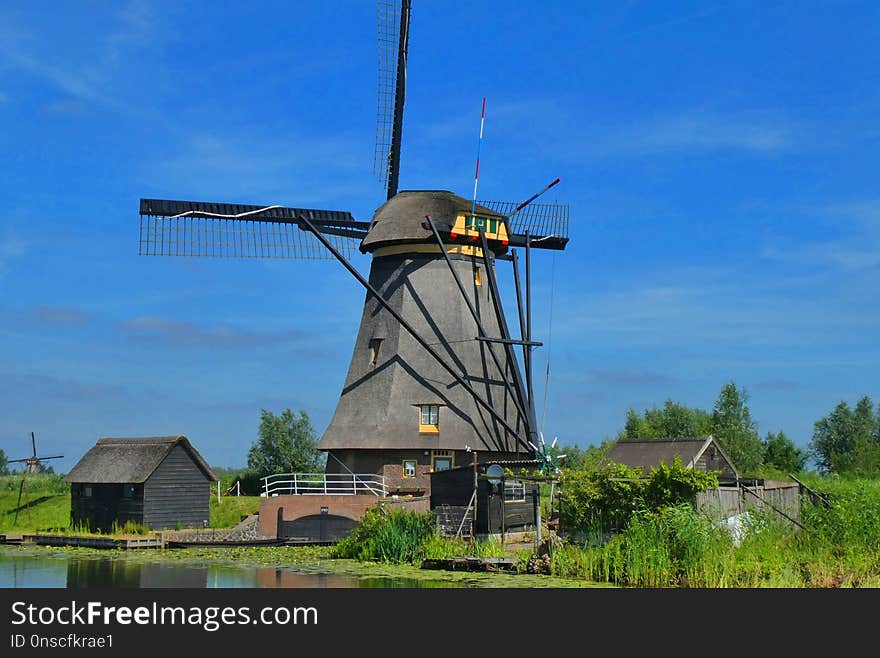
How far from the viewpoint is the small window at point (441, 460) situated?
30.2 meters

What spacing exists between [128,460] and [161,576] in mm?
11403

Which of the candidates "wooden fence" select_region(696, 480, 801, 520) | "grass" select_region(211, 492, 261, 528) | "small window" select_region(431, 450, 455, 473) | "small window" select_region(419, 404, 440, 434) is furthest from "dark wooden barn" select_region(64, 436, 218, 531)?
"wooden fence" select_region(696, 480, 801, 520)

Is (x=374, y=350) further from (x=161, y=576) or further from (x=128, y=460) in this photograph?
(x=161, y=576)

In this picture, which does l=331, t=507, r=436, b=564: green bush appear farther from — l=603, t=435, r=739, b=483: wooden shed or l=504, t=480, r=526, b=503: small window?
l=603, t=435, r=739, b=483: wooden shed

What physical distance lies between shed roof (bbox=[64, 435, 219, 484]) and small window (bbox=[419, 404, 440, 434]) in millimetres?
6300

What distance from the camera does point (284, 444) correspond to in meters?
45.9

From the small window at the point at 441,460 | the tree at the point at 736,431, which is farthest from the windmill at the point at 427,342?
the tree at the point at 736,431

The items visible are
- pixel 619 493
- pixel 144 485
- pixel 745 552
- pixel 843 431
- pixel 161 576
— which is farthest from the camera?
pixel 843 431

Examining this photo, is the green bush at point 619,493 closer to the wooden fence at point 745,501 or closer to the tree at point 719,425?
the wooden fence at point 745,501

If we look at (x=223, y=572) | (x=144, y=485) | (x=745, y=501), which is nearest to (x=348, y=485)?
(x=144, y=485)

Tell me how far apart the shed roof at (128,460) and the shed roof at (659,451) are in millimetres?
13349

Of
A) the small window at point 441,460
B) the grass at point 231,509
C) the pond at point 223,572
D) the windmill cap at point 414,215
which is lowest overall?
the pond at point 223,572
